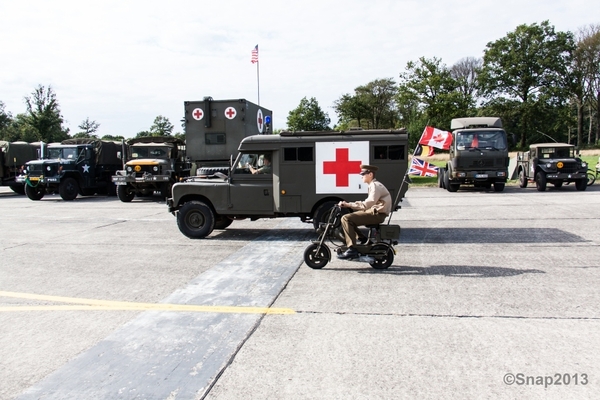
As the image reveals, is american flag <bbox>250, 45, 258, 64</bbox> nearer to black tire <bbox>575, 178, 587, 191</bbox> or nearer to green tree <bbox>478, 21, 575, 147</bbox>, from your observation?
black tire <bbox>575, 178, 587, 191</bbox>

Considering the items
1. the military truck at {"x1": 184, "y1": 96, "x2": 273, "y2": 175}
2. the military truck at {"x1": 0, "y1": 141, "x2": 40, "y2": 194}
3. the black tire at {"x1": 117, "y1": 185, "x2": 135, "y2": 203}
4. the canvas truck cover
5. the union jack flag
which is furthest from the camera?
the military truck at {"x1": 0, "y1": 141, "x2": 40, "y2": 194}

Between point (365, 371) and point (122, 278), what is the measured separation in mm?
4609

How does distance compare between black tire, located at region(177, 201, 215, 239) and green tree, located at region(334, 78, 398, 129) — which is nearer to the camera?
black tire, located at region(177, 201, 215, 239)

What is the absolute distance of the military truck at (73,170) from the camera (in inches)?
887

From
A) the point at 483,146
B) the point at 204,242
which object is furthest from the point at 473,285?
the point at 483,146

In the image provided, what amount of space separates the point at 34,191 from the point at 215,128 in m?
10.7

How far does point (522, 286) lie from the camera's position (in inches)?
259

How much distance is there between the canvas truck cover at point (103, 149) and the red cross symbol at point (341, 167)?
17.0 metres

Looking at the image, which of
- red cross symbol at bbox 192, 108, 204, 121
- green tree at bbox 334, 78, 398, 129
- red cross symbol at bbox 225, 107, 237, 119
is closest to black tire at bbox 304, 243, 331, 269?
red cross symbol at bbox 225, 107, 237, 119

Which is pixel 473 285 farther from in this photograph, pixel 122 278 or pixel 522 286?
pixel 122 278

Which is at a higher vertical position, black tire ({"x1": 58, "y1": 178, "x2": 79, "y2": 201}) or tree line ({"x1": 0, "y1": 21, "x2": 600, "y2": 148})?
tree line ({"x1": 0, "y1": 21, "x2": 600, "y2": 148})

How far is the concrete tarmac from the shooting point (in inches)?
156

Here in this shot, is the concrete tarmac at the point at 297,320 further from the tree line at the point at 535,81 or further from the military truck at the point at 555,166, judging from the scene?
the tree line at the point at 535,81

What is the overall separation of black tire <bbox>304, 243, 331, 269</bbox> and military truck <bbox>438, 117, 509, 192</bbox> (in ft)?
49.2
